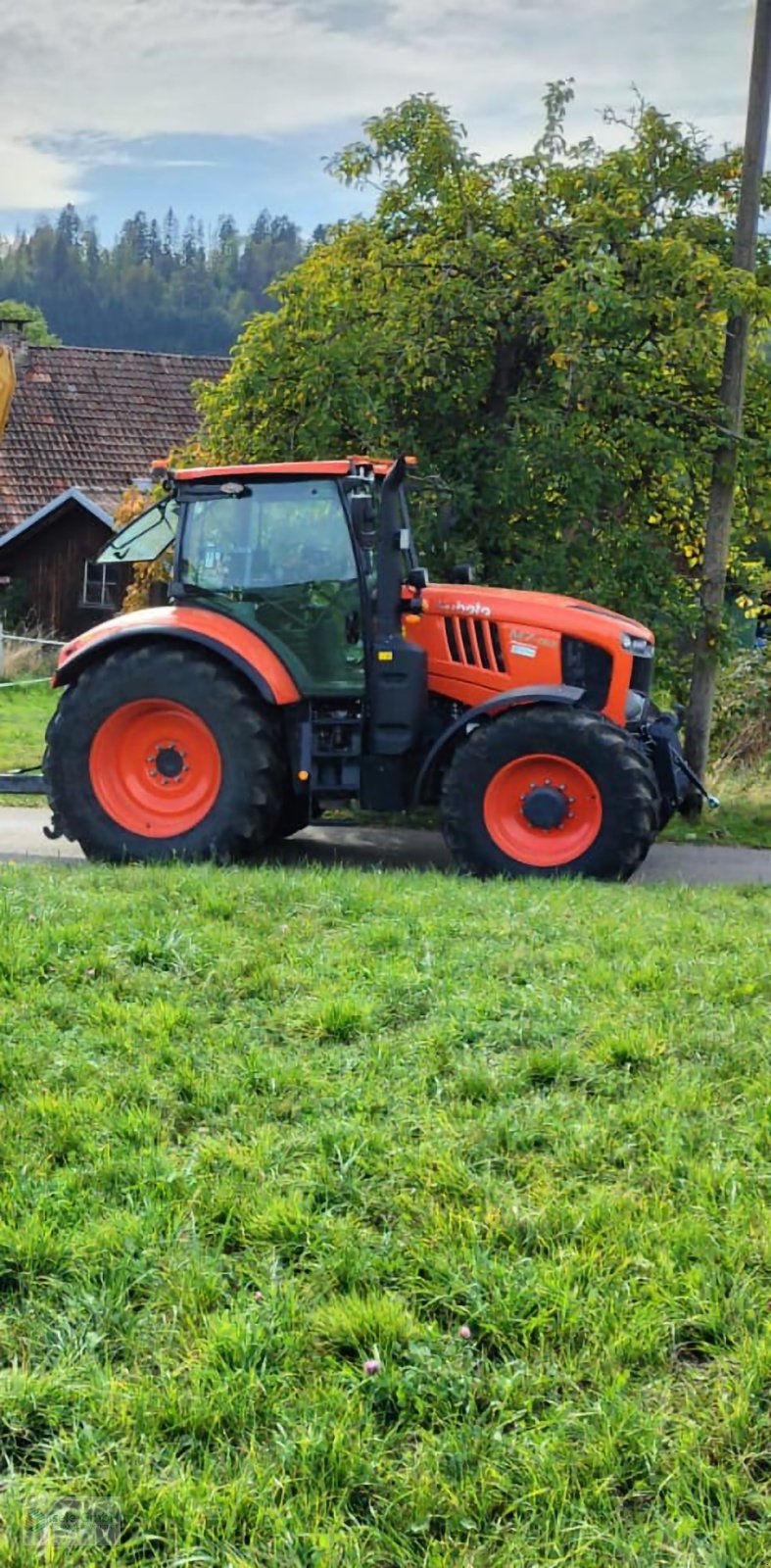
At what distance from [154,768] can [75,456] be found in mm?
23923

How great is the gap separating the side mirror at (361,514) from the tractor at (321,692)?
14mm

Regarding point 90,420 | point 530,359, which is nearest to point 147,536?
point 530,359

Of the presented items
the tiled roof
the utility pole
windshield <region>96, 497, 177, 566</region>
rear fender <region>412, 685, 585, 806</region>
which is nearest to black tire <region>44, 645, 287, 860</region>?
windshield <region>96, 497, 177, 566</region>

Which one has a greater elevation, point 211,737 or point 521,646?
point 521,646

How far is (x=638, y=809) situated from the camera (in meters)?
7.60

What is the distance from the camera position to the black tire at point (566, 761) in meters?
7.61

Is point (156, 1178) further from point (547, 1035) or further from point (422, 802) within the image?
point (422, 802)

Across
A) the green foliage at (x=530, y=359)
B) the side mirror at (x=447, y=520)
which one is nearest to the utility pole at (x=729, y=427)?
the green foliage at (x=530, y=359)

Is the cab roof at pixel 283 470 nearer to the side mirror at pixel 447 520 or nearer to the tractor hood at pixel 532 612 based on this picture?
the tractor hood at pixel 532 612

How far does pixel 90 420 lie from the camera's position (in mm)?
31203

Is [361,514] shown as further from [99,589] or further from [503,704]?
[99,589]

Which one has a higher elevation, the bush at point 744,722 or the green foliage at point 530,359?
the green foliage at point 530,359

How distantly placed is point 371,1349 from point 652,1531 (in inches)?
27.0

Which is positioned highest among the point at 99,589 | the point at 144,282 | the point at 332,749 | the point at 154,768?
the point at 144,282
